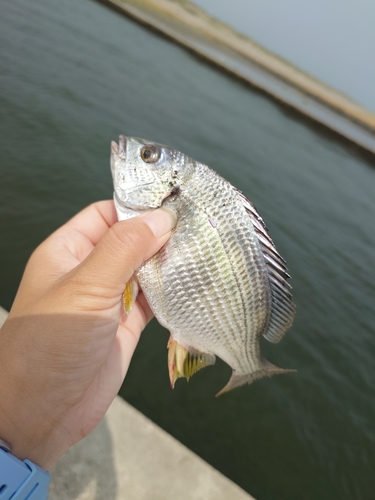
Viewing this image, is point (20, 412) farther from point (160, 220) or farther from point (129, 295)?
point (160, 220)

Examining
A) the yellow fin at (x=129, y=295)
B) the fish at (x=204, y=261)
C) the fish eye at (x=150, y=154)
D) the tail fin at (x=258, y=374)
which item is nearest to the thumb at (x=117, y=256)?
the yellow fin at (x=129, y=295)

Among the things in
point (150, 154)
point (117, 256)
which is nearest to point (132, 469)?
point (117, 256)

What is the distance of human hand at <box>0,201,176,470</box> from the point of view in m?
1.62

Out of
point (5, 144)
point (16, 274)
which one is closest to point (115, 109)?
point (5, 144)

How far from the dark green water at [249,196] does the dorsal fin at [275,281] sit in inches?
89.1

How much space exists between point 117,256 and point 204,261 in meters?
0.62

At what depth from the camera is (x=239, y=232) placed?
209 centimetres

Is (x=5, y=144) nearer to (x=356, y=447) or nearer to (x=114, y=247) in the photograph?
(x=114, y=247)

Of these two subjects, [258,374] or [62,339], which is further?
[258,374]

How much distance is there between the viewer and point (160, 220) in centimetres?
202

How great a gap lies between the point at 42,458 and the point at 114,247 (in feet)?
3.96

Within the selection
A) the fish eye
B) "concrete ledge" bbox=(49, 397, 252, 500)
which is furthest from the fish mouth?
"concrete ledge" bbox=(49, 397, 252, 500)

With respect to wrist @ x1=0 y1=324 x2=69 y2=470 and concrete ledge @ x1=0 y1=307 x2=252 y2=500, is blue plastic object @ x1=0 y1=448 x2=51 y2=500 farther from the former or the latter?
concrete ledge @ x1=0 y1=307 x2=252 y2=500

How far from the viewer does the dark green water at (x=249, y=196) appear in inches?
157
